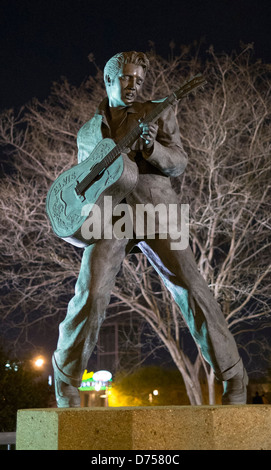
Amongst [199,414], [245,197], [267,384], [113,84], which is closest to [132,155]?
[113,84]

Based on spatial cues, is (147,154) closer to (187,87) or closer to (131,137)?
(131,137)

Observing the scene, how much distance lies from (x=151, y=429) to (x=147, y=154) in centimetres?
158

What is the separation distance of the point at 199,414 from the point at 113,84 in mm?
2158

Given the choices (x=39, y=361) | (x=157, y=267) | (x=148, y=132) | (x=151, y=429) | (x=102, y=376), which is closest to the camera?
(x=151, y=429)

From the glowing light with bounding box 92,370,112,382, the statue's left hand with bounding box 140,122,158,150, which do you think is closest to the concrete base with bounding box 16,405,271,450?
the statue's left hand with bounding box 140,122,158,150

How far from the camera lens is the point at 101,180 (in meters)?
3.23

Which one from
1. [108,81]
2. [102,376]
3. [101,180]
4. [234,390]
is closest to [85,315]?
[101,180]

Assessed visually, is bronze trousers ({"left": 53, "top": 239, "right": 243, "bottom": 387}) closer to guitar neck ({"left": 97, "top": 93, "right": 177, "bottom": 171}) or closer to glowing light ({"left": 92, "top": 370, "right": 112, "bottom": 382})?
guitar neck ({"left": 97, "top": 93, "right": 177, "bottom": 171})

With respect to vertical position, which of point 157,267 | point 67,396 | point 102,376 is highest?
point 102,376

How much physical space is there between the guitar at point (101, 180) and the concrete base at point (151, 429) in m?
1.08

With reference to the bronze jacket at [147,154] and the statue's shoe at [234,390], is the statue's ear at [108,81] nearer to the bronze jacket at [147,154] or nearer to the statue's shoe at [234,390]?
the bronze jacket at [147,154]

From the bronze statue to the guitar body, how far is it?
124 mm
